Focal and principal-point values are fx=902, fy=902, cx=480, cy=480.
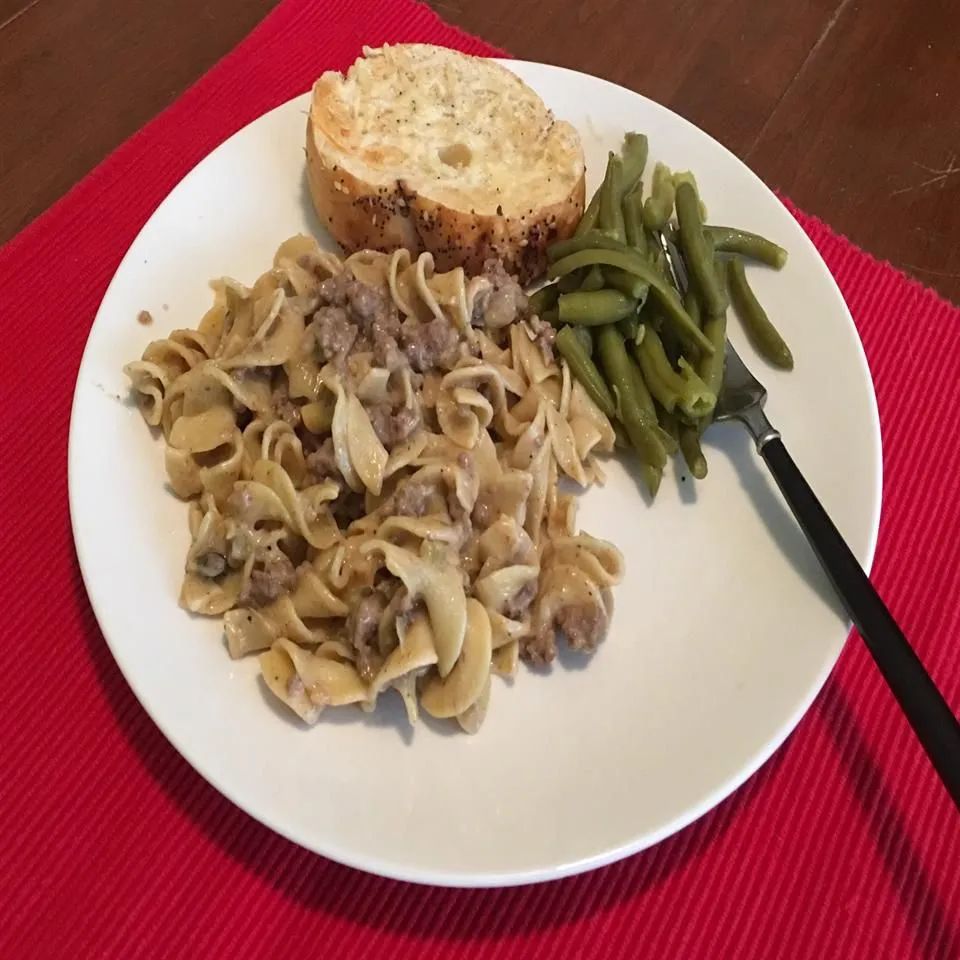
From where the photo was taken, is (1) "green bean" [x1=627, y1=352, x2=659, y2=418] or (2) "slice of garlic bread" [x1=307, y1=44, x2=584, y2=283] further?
(2) "slice of garlic bread" [x1=307, y1=44, x2=584, y2=283]

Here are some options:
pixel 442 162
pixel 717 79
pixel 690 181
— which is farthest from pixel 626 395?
pixel 717 79

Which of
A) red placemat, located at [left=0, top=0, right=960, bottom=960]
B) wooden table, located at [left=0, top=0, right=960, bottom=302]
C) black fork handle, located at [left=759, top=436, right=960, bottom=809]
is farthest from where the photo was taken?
→ wooden table, located at [left=0, top=0, right=960, bottom=302]

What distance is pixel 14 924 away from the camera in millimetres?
1920

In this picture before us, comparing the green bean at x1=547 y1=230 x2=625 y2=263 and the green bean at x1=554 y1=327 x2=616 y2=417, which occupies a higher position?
the green bean at x1=547 y1=230 x2=625 y2=263

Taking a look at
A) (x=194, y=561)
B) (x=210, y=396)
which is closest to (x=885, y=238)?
(x=210, y=396)

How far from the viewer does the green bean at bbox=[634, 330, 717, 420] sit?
2.22 m

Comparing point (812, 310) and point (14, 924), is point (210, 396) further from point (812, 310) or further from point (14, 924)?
point (812, 310)

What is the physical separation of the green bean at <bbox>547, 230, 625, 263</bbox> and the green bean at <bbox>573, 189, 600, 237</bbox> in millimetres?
103

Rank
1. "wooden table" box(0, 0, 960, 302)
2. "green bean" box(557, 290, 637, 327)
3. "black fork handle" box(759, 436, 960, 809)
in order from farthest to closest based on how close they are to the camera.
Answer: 1. "wooden table" box(0, 0, 960, 302)
2. "green bean" box(557, 290, 637, 327)
3. "black fork handle" box(759, 436, 960, 809)

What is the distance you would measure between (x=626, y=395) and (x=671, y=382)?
117 millimetres

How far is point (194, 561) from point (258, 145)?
1385mm

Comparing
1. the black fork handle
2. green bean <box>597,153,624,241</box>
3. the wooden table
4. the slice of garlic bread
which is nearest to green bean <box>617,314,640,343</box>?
green bean <box>597,153,624,241</box>

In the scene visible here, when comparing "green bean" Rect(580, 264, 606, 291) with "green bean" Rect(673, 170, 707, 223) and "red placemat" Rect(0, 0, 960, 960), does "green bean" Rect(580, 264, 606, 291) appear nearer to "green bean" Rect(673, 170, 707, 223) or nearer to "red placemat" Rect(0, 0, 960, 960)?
"green bean" Rect(673, 170, 707, 223)

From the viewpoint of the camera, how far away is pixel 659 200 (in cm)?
259
